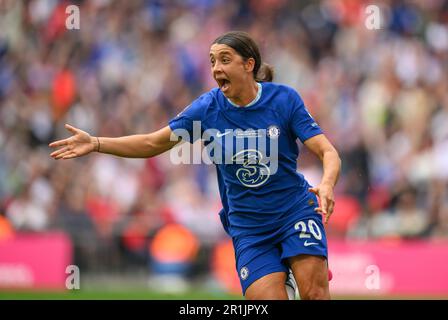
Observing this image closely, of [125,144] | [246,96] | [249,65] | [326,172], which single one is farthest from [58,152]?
[326,172]

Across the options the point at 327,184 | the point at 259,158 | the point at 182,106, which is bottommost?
the point at 327,184

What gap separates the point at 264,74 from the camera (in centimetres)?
815

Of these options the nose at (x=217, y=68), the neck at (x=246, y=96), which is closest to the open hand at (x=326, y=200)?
the neck at (x=246, y=96)

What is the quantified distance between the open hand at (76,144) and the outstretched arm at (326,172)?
1625 millimetres

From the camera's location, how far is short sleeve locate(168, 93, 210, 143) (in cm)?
791

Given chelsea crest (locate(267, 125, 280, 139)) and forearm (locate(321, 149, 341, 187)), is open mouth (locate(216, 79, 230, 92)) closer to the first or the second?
chelsea crest (locate(267, 125, 280, 139))

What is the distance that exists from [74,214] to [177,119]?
894cm

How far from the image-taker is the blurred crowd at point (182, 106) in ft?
53.1

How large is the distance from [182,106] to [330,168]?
10.8 metres

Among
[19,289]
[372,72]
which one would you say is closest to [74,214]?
[19,289]

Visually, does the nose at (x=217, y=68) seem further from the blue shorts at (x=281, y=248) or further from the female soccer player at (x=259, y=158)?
the blue shorts at (x=281, y=248)

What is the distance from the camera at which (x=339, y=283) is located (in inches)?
606

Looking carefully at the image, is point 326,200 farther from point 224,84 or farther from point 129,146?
point 129,146

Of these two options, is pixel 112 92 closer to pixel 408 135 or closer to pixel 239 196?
pixel 408 135
